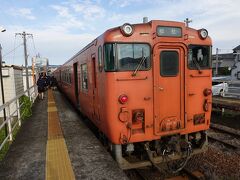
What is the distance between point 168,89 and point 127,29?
1.54 meters

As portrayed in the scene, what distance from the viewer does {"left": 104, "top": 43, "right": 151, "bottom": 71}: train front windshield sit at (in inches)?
195

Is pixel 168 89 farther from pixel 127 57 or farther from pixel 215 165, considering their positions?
pixel 215 165

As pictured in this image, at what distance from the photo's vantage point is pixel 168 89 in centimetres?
538

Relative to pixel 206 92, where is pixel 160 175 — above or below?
below

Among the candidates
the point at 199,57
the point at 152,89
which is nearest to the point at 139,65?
the point at 152,89

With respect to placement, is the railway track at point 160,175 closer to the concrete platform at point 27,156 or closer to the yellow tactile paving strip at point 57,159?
the yellow tactile paving strip at point 57,159

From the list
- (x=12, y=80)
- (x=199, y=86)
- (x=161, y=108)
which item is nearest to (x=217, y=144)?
(x=199, y=86)

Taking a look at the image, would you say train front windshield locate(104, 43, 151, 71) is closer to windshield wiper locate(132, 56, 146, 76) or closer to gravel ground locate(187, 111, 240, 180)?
windshield wiper locate(132, 56, 146, 76)

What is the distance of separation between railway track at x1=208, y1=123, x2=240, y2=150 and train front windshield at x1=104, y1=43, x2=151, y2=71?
174 inches

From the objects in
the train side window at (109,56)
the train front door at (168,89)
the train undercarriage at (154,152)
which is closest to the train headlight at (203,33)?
the train front door at (168,89)

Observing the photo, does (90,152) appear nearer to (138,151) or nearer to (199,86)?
(138,151)

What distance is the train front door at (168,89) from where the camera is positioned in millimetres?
5266

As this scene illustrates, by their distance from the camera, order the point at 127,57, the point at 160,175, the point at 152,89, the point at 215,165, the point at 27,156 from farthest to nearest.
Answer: the point at 215,165, the point at 160,175, the point at 27,156, the point at 152,89, the point at 127,57

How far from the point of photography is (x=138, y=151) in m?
5.79
